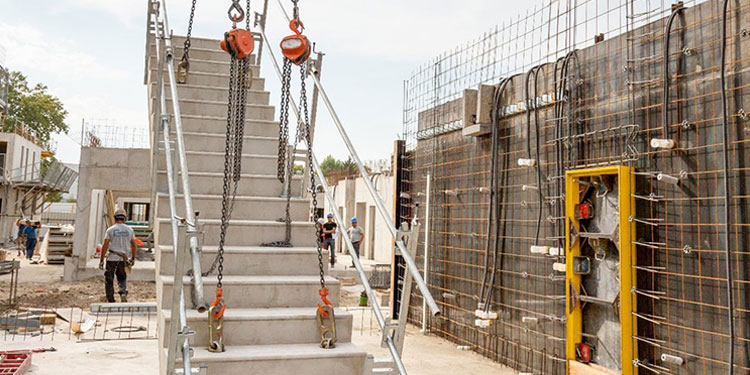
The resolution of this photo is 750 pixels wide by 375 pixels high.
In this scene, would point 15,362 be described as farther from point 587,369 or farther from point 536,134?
point 536,134

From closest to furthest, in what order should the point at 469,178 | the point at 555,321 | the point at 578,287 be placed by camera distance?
the point at 578,287, the point at 555,321, the point at 469,178

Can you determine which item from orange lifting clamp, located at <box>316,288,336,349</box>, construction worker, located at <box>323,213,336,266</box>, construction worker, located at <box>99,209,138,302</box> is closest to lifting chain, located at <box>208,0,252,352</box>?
orange lifting clamp, located at <box>316,288,336,349</box>

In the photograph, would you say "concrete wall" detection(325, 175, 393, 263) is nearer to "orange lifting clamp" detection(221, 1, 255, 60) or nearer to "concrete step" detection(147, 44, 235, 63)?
"concrete step" detection(147, 44, 235, 63)

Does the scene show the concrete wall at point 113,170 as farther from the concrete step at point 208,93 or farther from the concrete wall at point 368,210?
the concrete wall at point 368,210

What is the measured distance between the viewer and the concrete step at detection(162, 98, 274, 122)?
5.52 m

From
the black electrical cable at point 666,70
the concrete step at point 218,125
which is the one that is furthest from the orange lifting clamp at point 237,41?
the black electrical cable at point 666,70

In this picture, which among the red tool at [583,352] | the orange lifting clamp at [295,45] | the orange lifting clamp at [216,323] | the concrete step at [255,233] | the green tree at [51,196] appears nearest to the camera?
the orange lifting clamp at [216,323]

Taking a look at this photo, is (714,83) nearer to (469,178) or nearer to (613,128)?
(613,128)

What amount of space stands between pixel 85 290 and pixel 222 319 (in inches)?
338

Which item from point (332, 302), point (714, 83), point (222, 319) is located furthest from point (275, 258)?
point (714, 83)

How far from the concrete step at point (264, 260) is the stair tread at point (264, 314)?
1.27 ft

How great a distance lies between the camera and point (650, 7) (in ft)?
14.4

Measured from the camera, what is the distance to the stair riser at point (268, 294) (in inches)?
138

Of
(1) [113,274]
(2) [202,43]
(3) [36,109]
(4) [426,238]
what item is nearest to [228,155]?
(2) [202,43]
